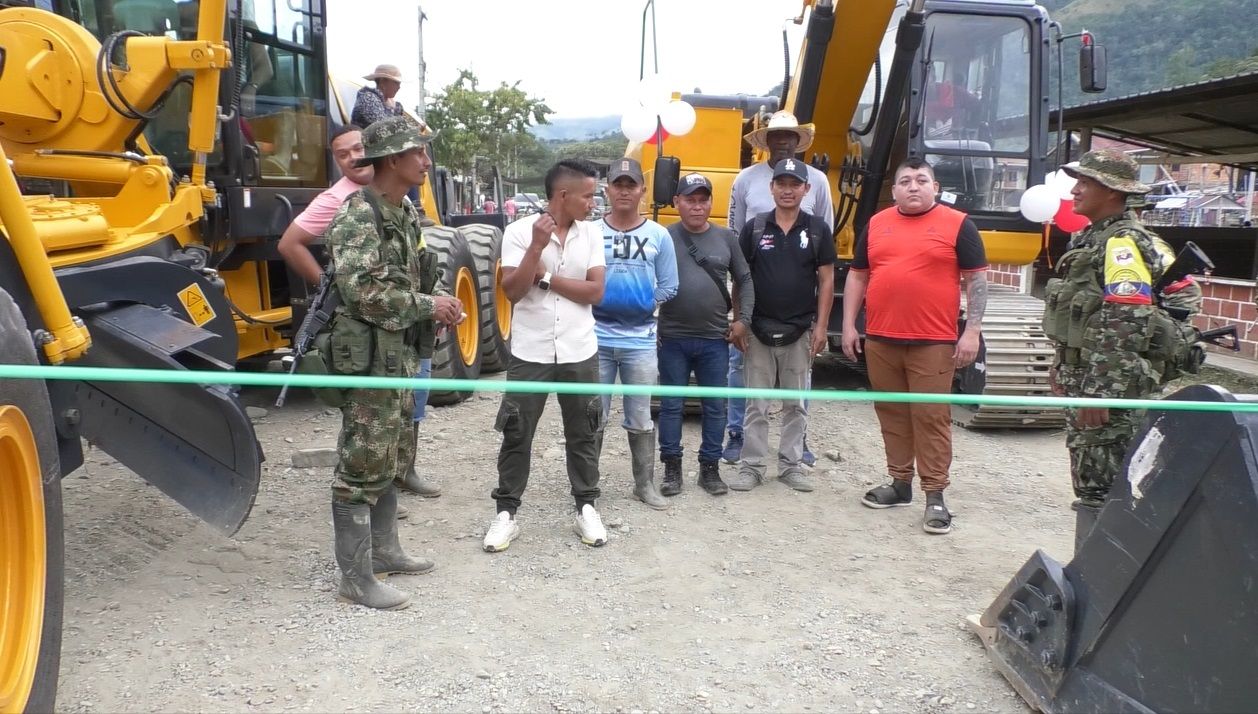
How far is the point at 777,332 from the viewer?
190 inches

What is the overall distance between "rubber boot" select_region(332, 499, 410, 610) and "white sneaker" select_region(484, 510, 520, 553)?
1.90 feet

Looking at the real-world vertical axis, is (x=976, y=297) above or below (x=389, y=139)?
below

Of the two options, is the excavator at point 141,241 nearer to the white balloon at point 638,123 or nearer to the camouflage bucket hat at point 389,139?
the camouflage bucket hat at point 389,139

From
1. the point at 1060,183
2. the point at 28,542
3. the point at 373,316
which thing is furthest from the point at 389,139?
the point at 1060,183

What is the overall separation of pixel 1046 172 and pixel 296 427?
5334 millimetres

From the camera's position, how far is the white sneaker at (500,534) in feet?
13.0

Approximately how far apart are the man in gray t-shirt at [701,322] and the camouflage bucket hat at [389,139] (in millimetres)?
1770

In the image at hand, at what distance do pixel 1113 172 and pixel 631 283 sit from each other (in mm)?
2089

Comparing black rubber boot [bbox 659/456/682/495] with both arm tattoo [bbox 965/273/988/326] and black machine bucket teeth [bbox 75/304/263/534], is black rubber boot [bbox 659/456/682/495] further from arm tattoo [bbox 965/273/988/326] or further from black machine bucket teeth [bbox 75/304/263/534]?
black machine bucket teeth [bbox 75/304/263/534]

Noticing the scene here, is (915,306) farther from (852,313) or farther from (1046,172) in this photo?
(1046,172)

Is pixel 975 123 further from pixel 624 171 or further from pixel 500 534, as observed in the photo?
pixel 500 534

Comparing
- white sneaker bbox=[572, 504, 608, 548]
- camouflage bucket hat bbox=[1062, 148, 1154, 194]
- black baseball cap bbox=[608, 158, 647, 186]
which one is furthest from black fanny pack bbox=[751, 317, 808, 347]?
camouflage bucket hat bbox=[1062, 148, 1154, 194]

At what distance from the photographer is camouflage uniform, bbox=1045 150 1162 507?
3314 mm

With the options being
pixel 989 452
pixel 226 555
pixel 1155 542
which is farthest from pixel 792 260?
pixel 226 555
